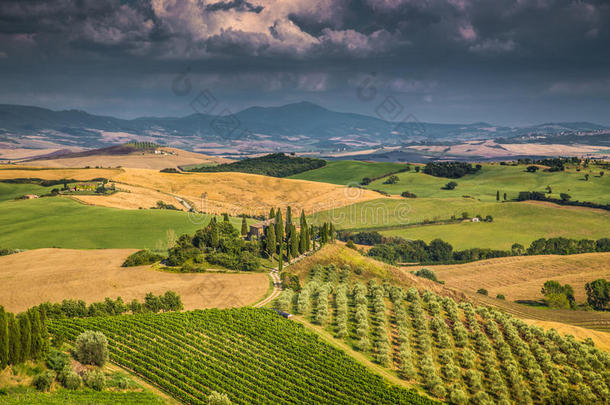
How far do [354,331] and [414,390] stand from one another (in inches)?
560

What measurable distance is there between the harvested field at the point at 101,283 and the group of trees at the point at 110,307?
3180mm

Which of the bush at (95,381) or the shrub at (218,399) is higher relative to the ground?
the bush at (95,381)

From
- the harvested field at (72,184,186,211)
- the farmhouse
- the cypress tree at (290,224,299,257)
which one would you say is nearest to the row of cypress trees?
the cypress tree at (290,224,299,257)

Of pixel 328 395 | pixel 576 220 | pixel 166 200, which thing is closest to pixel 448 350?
pixel 328 395

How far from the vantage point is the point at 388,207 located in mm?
180375

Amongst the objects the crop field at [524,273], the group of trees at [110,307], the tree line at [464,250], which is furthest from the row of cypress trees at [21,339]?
the tree line at [464,250]

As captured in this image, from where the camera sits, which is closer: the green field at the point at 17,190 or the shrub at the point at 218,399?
the shrub at the point at 218,399

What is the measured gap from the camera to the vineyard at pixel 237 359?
4572 centimetres

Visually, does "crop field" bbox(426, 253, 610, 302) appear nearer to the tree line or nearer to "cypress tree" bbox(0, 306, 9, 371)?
the tree line

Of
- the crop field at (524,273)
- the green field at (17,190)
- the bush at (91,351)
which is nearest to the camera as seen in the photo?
the bush at (91,351)

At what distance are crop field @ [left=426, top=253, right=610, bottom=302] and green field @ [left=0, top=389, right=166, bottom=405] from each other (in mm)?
76302

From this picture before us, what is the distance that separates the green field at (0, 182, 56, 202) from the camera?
16512 cm

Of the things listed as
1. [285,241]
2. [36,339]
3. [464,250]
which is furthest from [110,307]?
[464,250]

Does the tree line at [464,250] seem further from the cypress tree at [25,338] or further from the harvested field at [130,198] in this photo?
the cypress tree at [25,338]
